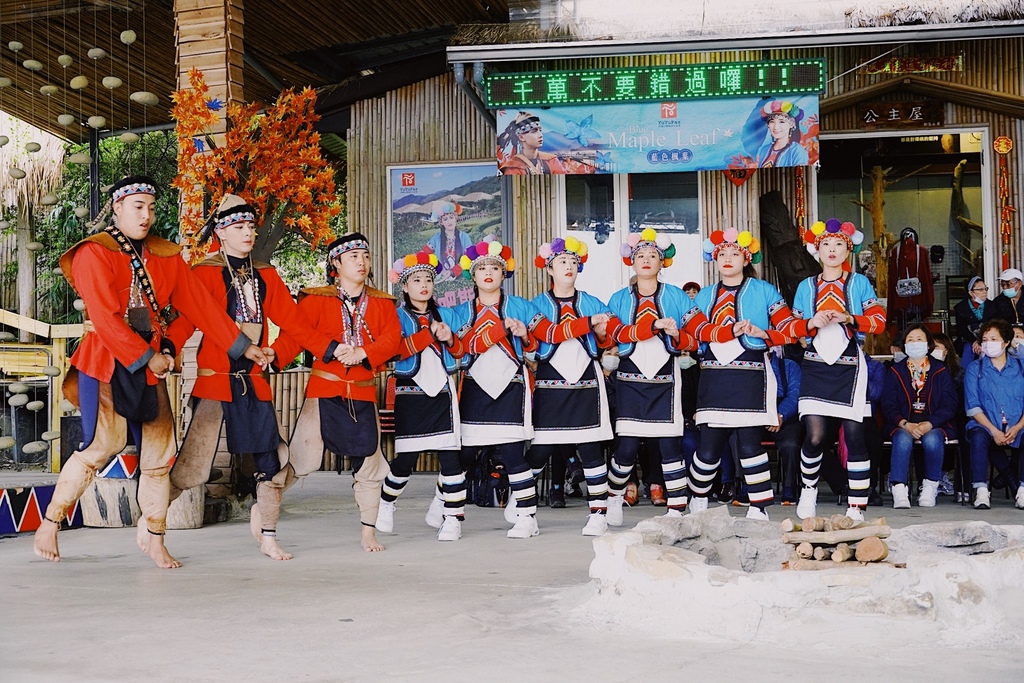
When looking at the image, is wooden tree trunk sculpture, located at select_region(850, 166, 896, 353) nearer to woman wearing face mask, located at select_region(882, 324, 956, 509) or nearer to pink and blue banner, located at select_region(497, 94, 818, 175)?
pink and blue banner, located at select_region(497, 94, 818, 175)

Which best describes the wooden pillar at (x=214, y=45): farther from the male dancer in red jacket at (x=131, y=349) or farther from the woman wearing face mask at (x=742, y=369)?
the woman wearing face mask at (x=742, y=369)

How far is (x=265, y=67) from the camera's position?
11.3m

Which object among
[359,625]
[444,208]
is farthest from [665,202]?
[359,625]

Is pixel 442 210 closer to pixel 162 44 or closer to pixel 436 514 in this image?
pixel 162 44

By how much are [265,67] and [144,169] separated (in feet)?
16.6

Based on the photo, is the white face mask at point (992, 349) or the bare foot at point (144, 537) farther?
the white face mask at point (992, 349)

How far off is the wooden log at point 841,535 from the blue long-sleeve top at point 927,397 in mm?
3448

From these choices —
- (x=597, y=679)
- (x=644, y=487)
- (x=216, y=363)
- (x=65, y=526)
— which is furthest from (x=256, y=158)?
(x=597, y=679)

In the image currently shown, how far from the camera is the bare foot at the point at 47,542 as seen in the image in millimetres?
5336

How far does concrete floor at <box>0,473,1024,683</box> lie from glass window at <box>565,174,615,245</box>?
443 centimetres

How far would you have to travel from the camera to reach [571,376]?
6.33 metres

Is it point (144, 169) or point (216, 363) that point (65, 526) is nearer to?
point (216, 363)

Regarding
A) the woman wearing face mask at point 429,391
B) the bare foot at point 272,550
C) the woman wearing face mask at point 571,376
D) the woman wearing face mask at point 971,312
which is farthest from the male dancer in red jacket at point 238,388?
the woman wearing face mask at point 971,312

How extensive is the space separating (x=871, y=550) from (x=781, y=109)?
219 inches
